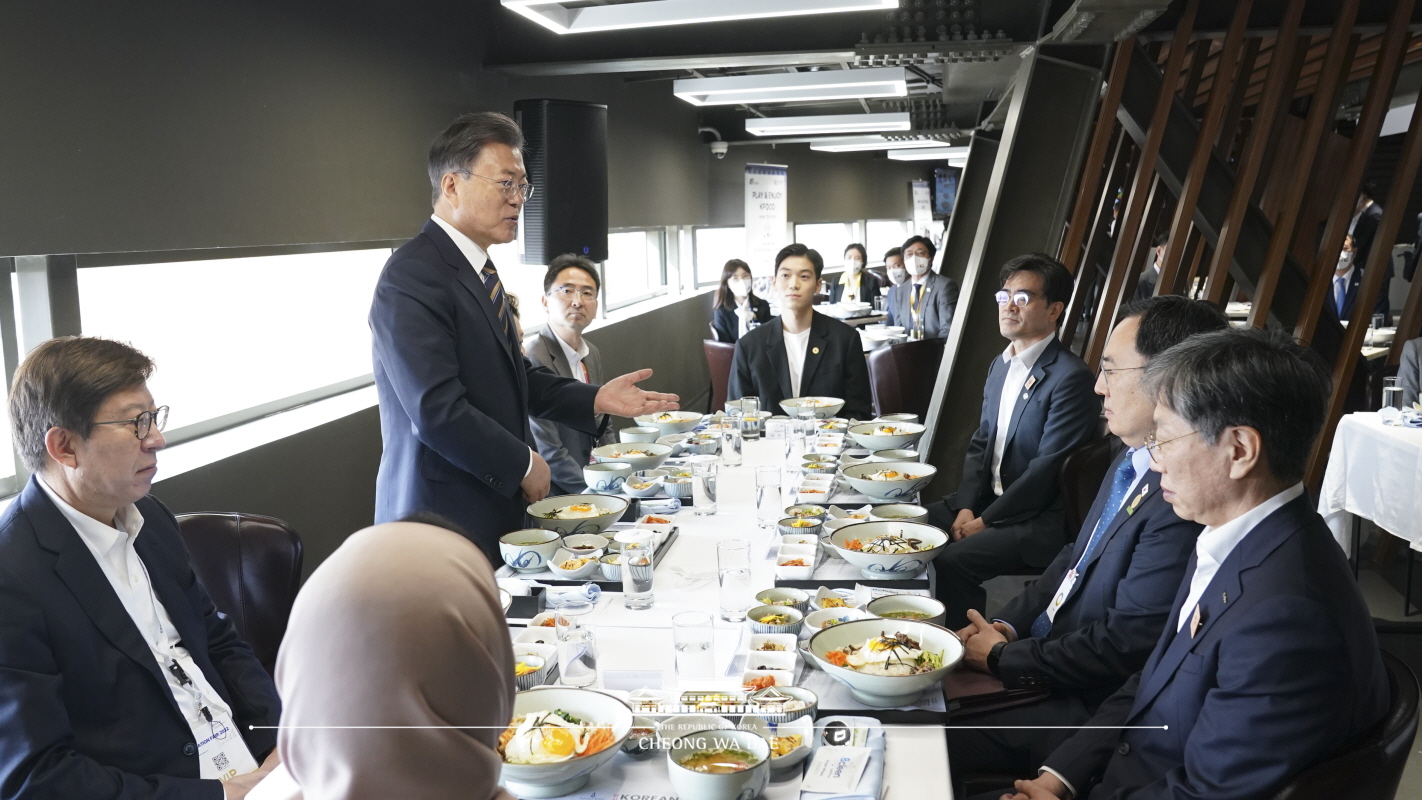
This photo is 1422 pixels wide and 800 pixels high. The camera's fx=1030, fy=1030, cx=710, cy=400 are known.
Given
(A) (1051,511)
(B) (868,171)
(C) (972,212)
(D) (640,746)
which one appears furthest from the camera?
(B) (868,171)

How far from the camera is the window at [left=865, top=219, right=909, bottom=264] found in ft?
67.8

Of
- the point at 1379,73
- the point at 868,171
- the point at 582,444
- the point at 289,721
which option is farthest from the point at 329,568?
the point at 868,171

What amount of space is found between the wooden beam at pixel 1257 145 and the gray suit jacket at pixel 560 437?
132 inches

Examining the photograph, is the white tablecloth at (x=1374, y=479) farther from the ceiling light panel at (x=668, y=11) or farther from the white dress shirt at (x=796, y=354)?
the ceiling light panel at (x=668, y=11)

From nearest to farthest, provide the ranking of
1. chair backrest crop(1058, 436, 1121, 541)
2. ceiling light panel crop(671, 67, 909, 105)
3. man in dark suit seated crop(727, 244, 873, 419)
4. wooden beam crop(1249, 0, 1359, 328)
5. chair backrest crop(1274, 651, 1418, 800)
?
chair backrest crop(1274, 651, 1418, 800)
chair backrest crop(1058, 436, 1121, 541)
man in dark suit seated crop(727, 244, 873, 419)
wooden beam crop(1249, 0, 1359, 328)
ceiling light panel crop(671, 67, 909, 105)

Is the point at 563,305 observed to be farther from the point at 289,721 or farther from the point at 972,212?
the point at 972,212

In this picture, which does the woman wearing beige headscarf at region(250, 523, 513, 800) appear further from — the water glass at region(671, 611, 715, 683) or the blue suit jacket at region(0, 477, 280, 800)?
the blue suit jacket at region(0, 477, 280, 800)

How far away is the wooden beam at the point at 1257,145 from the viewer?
17.6 feet

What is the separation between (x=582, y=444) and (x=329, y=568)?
3.91 m

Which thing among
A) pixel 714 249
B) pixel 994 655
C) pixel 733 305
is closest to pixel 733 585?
pixel 994 655

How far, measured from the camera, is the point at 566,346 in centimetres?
460

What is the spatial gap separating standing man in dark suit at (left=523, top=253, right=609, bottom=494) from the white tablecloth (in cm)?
339

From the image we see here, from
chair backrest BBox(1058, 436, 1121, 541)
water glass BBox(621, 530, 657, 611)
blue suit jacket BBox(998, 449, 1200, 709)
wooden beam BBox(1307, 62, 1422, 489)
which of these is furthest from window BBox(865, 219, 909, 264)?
water glass BBox(621, 530, 657, 611)

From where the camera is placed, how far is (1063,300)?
3.74m
